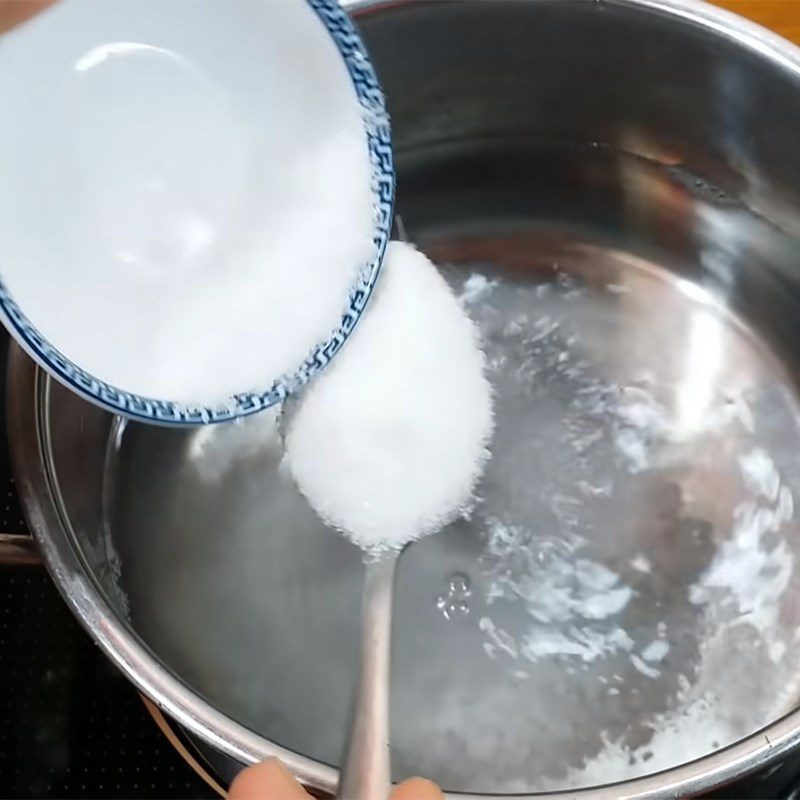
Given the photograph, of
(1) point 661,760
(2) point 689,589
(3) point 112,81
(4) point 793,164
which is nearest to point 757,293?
(4) point 793,164

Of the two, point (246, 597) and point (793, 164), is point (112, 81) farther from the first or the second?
point (793, 164)

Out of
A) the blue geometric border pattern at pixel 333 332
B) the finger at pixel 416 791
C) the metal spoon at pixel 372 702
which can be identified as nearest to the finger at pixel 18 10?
the blue geometric border pattern at pixel 333 332

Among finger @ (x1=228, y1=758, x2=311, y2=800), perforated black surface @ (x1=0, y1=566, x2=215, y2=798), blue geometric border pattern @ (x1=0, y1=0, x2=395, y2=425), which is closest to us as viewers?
finger @ (x1=228, y1=758, x2=311, y2=800)

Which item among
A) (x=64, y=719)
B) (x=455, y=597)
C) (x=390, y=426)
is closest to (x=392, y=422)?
(x=390, y=426)

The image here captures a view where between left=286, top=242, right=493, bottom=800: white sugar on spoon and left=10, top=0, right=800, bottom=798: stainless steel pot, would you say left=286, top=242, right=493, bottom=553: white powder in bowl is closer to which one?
left=286, top=242, right=493, bottom=800: white sugar on spoon

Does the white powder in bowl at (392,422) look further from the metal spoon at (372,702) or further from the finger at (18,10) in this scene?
the finger at (18,10)

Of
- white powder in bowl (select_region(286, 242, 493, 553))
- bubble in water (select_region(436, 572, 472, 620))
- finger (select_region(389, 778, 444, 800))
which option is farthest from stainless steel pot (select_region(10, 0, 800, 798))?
finger (select_region(389, 778, 444, 800))
